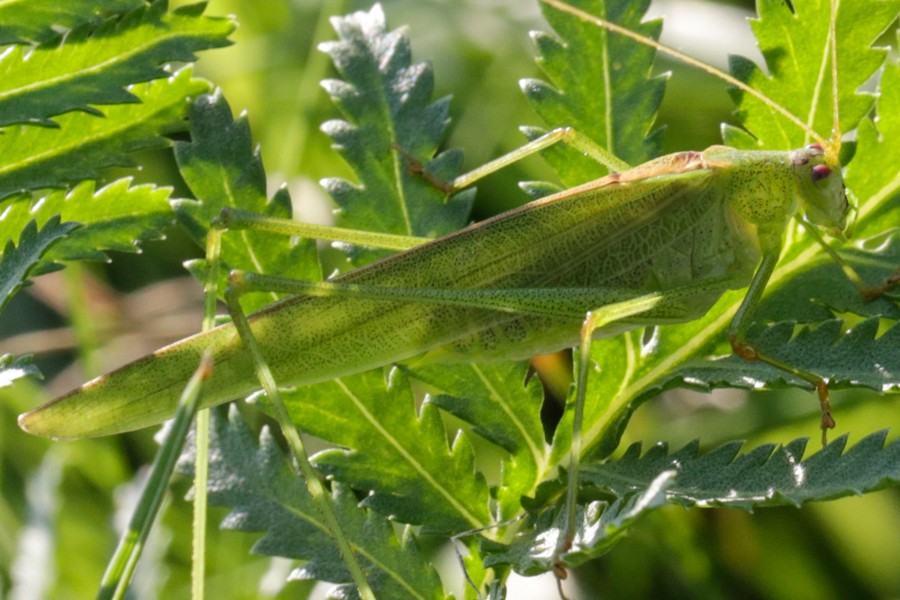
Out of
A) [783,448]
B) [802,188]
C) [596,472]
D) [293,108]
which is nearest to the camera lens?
[783,448]

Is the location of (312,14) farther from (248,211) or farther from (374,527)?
(374,527)

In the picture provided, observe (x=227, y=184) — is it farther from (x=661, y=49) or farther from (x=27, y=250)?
(x=661, y=49)

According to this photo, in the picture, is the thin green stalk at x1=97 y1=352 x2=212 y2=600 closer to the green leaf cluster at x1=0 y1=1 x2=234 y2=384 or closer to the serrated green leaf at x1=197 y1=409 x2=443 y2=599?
the serrated green leaf at x1=197 y1=409 x2=443 y2=599

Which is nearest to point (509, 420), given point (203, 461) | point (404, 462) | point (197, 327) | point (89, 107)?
point (404, 462)

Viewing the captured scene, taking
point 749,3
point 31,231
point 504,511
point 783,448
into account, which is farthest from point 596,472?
point 749,3

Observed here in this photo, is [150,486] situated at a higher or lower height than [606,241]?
lower

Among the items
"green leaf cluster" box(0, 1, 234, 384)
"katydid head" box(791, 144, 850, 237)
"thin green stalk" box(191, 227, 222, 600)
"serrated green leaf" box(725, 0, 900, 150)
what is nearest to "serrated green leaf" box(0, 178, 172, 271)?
"green leaf cluster" box(0, 1, 234, 384)
